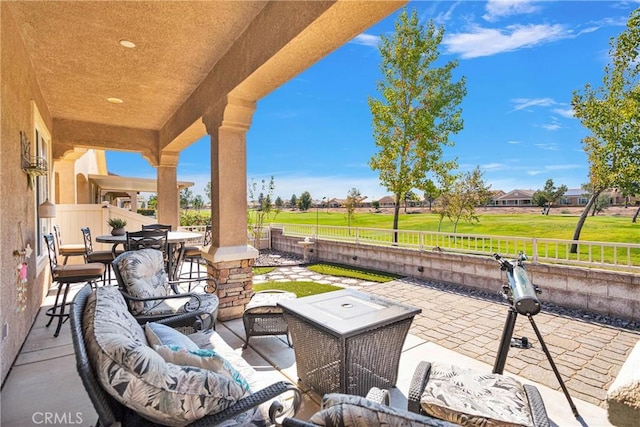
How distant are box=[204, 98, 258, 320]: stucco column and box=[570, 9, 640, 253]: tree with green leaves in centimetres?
670

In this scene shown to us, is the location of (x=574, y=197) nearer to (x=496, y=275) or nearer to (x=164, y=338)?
(x=496, y=275)

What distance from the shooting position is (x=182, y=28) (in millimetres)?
3180

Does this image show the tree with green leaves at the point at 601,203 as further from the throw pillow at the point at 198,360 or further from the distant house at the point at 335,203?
the throw pillow at the point at 198,360

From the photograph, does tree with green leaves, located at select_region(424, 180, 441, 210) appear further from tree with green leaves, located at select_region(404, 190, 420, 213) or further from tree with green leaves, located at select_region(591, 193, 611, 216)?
tree with green leaves, located at select_region(591, 193, 611, 216)

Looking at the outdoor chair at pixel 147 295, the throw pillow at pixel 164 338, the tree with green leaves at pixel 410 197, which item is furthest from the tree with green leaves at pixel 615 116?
the throw pillow at pixel 164 338

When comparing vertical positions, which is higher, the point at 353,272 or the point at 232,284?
the point at 232,284

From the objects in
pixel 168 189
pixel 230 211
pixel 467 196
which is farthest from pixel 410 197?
pixel 230 211

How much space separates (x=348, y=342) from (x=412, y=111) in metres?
9.15

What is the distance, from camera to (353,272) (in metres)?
7.75

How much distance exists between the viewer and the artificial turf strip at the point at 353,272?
7.07 m

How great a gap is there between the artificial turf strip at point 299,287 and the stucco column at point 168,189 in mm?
2850

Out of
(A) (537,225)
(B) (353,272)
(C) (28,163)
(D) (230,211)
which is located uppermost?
(C) (28,163)

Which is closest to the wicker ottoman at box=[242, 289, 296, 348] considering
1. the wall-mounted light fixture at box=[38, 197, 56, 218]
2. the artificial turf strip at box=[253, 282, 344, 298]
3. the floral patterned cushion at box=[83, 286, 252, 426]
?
the floral patterned cushion at box=[83, 286, 252, 426]

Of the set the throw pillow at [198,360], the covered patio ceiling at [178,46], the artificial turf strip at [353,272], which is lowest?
the artificial turf strip at [353,272]
